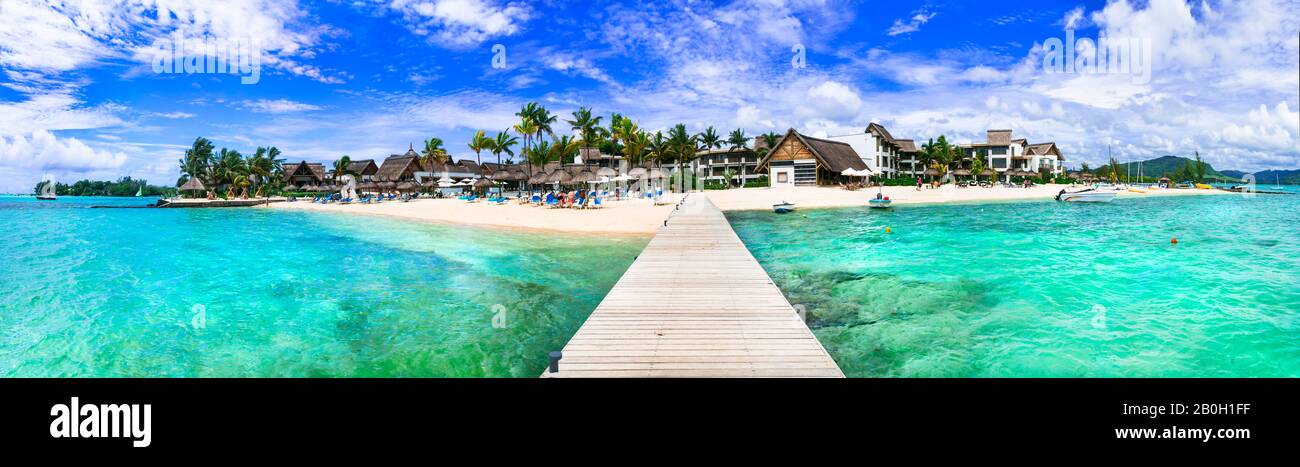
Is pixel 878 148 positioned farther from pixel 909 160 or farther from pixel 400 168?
pixel 400 168

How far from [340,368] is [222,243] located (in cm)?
2327

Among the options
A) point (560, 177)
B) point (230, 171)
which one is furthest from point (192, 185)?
point (560, 177)

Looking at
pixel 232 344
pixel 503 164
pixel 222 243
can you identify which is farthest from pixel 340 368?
pixel 503 164

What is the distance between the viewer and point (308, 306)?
475 inches

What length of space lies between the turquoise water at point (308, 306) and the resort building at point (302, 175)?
189 ft

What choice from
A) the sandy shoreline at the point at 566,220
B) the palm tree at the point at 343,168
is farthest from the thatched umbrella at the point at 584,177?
the palm tree at the point at 343,168

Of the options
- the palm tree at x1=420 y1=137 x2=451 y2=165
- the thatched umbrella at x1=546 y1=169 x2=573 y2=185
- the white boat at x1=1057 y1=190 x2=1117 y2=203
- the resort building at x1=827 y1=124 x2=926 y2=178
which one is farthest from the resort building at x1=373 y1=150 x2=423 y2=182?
the white boat at x1=1057 y1=190 x2=1117 y2=203

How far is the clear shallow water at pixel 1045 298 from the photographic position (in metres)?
8.34

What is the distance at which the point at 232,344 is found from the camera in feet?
31.9

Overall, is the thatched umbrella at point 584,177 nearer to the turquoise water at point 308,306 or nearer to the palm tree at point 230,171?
the turquoise water at point 308,306

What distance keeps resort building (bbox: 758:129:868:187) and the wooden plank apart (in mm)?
47019

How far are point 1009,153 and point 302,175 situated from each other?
→ 101m
